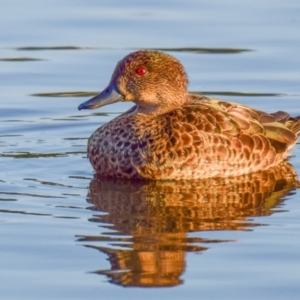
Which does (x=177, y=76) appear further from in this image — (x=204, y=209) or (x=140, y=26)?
(x=140, y=26)

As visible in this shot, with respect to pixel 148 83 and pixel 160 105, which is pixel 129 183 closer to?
pixel 160 105

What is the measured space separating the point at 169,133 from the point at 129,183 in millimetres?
604

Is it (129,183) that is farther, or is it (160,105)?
(160,105)

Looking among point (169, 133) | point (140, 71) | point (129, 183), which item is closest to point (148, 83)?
point (140, 71)

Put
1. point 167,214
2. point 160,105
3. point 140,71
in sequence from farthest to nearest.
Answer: point 160,105 < point 140,71 < point 167,214

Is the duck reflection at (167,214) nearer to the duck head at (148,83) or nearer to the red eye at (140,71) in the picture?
the duck head at (148,83)

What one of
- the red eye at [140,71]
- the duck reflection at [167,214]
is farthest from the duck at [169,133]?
the duck reflection at [167,214]

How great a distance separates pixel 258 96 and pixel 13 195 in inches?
184

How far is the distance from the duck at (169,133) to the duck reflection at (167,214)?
4.9 inches

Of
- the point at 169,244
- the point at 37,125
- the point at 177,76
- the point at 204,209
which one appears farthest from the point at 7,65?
the point at 169,244

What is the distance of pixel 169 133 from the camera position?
12102 millimetres

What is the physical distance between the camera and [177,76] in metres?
12.5

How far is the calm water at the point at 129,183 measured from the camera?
893cm

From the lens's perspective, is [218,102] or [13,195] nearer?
[13,195]
